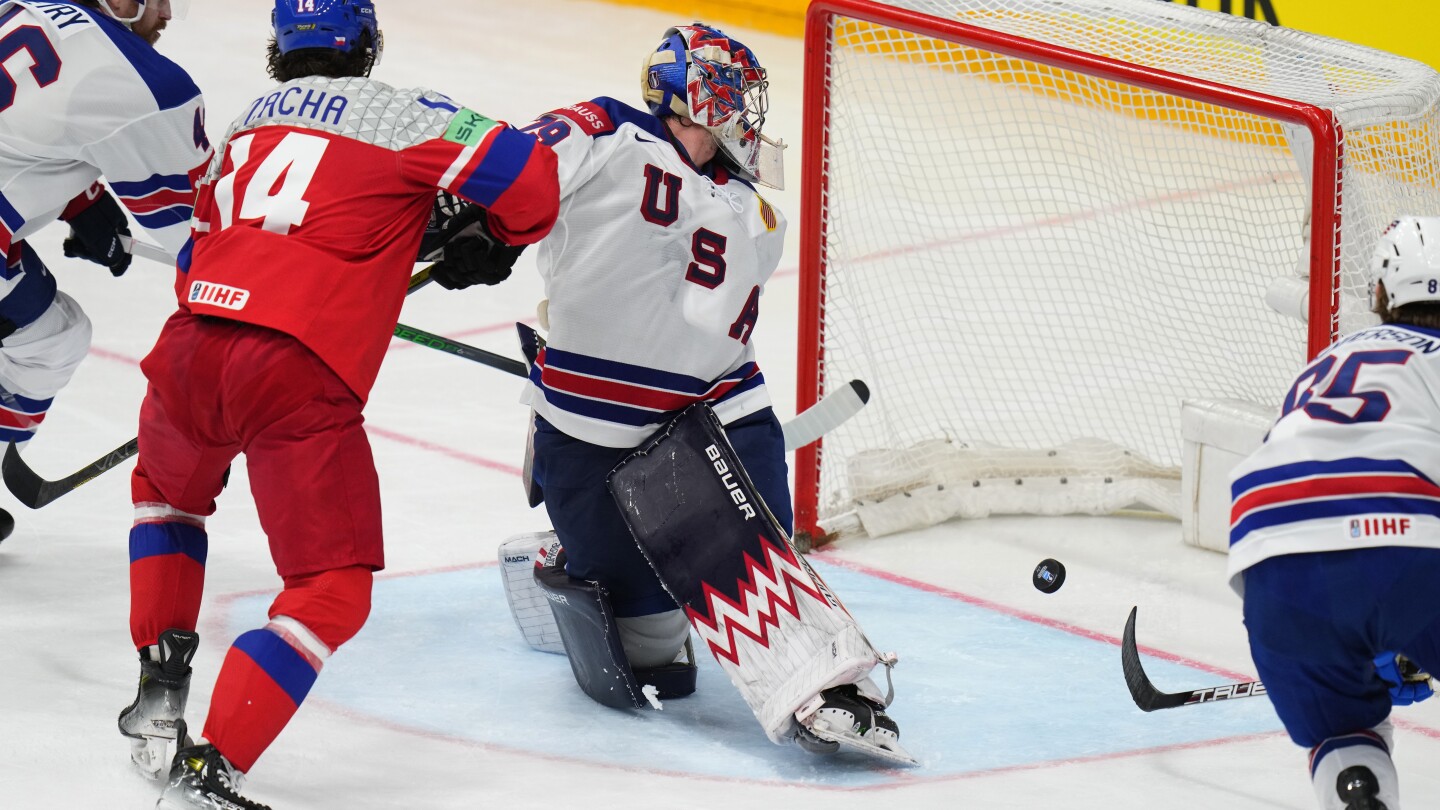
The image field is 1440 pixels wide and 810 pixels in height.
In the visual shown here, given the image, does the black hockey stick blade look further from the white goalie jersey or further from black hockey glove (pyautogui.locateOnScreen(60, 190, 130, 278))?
the white goalie jersey

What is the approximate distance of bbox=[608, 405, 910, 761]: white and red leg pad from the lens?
3.01 metres

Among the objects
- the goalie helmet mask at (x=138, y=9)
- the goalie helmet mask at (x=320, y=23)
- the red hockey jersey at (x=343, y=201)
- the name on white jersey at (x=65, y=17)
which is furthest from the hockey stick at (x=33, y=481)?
the red hockey jersey at (x=343, y=201)

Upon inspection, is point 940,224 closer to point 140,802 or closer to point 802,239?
point 802,239

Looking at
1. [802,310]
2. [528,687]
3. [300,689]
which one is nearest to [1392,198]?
[802,310]

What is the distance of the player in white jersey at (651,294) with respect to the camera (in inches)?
→ 122

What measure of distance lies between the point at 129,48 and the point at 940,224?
8.49ft

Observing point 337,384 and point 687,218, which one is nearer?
point 337,384

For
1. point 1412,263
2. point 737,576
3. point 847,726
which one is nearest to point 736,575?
point 737,576

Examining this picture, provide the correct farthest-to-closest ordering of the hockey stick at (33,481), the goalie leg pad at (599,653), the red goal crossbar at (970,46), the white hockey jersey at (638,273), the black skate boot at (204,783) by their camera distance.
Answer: the hockey stick at (33,481) < the red goal crossbar at (970,46) < the goalie leg pad at (599,653) < the white hockey jersey at (638,273) < the black skate boot at (204,783)

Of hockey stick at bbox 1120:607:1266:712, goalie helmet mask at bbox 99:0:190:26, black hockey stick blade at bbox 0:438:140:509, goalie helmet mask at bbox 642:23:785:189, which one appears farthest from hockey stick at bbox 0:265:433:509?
hockey stick at bbox 1120:607:1266:712

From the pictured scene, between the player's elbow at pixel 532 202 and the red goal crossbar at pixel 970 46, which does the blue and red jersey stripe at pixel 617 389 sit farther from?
the red goal crossbar at pixel 970 46

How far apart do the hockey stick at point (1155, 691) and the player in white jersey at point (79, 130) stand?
1765 millimetres

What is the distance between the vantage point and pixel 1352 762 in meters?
2.43

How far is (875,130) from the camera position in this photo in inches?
197
